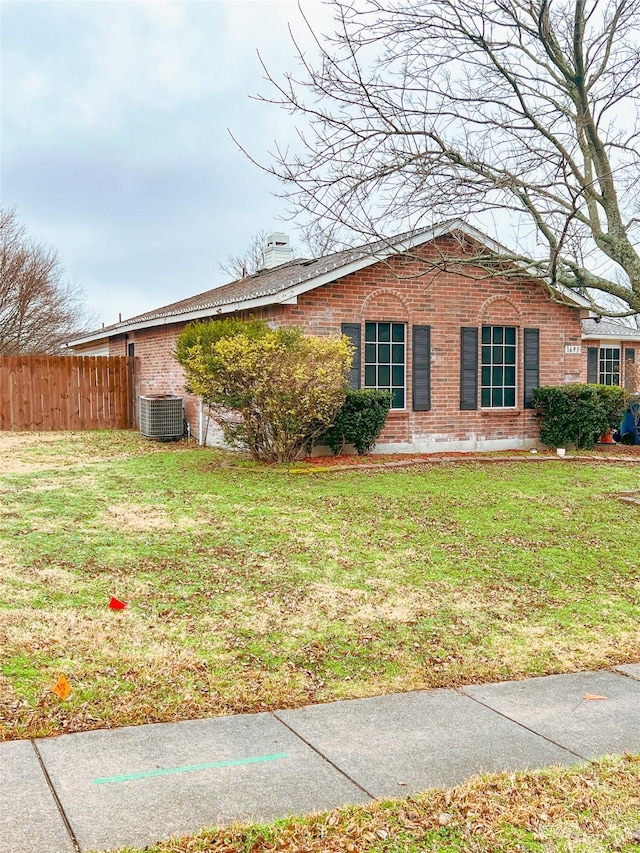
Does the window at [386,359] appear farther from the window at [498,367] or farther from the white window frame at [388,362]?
the window at [498,367]

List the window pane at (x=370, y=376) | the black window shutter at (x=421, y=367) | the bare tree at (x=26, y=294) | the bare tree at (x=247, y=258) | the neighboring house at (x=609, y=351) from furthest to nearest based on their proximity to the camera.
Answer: the bare tree at (x=247, y=258) < the bare tree at (x=26, y=294) < the neighboring house at (x=609, y=351) < the black window shutter at (x=421, y=367) < the window pane at (x=370, y=376)

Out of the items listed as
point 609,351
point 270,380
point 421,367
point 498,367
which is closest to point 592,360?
point 609,351

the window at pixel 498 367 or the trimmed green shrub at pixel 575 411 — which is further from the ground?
the window at pixel 498 367

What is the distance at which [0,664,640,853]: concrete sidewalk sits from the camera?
3.00 metres

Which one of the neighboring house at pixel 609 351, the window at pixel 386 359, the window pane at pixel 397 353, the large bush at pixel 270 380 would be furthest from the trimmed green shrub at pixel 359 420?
the neighboring house at pixel 609 351

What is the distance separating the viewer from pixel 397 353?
47.6ft

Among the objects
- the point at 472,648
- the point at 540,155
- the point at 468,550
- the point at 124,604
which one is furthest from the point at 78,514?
→ the point at 540,155

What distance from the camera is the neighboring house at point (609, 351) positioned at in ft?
68.6

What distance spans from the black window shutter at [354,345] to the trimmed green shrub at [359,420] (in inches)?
14.4

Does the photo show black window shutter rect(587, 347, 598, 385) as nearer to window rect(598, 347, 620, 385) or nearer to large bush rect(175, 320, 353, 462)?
window rect(598, 347, 620, 385)

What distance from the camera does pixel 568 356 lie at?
1620 centimetres

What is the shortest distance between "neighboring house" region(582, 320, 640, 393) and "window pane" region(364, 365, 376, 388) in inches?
343

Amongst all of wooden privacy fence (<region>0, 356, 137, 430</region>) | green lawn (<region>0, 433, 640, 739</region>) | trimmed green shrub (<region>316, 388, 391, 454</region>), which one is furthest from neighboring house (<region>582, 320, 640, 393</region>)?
wooden privacy fence (<region>0, 356, 137, 430</region>)

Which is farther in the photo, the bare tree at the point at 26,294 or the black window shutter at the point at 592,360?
the bare tree at the point at 26,294
